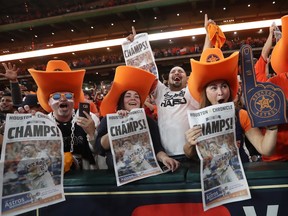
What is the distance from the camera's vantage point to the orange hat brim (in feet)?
7.66

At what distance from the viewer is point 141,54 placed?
3213 mm

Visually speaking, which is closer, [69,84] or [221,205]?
[221,205]

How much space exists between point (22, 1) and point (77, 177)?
2711 cm

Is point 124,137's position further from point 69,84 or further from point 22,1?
point 22,1

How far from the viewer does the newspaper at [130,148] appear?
186cm

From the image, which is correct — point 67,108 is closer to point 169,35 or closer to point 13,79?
point 13,79

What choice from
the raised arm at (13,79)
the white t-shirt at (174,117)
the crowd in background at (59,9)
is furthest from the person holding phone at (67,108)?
the crowd in background at (59,9)

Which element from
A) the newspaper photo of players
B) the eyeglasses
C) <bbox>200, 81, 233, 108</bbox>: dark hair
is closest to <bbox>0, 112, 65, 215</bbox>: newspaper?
the newspaper photo of players

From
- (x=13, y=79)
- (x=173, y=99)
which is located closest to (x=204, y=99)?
(x=173, y=99)

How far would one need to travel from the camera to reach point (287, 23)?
7.12 feet

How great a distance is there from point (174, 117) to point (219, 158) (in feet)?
3.84

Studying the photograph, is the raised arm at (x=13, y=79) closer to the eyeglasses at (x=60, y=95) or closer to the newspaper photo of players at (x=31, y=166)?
the eyeglasses at (x=60, y=95)

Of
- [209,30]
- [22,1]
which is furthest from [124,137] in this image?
[22,1]

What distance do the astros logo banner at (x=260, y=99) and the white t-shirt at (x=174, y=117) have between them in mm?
1077
